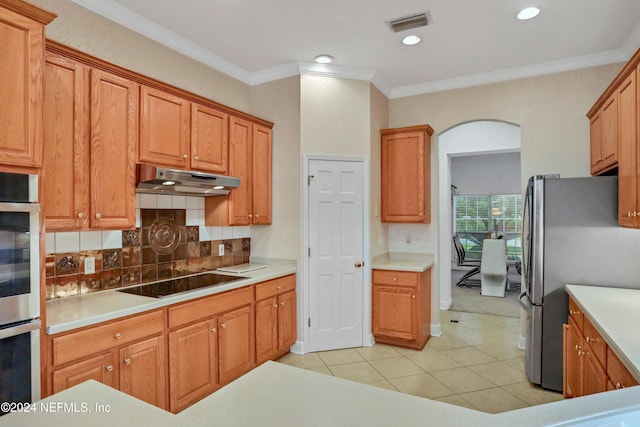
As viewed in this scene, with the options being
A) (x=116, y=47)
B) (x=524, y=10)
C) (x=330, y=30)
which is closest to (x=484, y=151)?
(x=524, y=10)

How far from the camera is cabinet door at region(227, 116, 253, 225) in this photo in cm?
333

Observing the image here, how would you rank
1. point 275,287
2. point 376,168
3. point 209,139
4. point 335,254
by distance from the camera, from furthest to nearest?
point 376,168 < point 335,254 < point 275,287 < point 209,139

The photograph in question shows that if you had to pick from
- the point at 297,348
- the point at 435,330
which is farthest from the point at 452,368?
the point at 297,348

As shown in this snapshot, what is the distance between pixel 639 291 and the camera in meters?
2.50

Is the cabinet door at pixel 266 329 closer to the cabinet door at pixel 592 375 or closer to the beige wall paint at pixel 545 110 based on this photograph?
the cabinet door at pixel 592 375

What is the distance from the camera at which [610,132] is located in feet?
8.93

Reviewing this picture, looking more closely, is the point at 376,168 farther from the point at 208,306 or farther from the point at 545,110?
the point at 208,306

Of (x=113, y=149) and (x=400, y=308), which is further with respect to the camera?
(x=400, y=308)

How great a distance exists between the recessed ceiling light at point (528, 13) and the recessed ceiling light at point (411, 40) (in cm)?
78

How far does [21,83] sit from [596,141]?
160 inches

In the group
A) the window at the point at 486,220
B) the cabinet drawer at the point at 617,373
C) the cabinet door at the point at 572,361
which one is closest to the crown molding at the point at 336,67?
the cabinet door at the point at 572,361

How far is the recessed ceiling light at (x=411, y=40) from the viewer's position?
3.12 meters

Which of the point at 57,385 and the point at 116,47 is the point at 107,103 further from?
the point at 57,385

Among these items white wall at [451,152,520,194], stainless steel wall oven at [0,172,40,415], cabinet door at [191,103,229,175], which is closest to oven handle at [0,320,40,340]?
stainless steel wall oven at [0,172,40,415]
